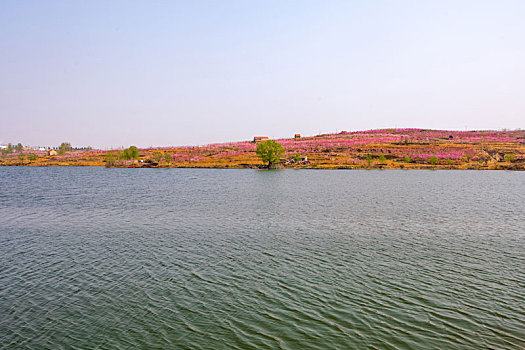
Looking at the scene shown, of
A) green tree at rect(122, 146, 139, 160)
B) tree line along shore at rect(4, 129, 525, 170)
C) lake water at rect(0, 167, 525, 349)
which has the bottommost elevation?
lake water at rect(0, 167, 525, 349)

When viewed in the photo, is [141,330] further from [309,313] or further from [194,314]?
[309,313]

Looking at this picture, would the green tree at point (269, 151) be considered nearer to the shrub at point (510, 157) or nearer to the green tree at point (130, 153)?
the green tree at point (130, 153)

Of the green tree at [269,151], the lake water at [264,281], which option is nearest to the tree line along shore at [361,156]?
the green tree at [269,151]

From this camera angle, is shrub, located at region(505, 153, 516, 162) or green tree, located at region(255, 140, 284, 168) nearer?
green tree, located at region(255, 140, 284, 168)

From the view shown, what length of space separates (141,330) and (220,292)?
4.85 metres

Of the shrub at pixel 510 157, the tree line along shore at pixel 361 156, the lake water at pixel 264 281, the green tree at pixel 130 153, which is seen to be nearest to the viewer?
the lake water at pixel 264 281

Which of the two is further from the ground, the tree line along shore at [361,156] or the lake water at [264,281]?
the tree line along shore at [361,156]

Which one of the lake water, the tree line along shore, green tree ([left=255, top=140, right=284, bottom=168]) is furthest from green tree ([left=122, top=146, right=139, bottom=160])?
the lake water

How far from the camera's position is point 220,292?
1816cm

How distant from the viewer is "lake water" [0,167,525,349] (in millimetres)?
13930

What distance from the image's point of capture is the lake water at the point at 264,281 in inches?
548

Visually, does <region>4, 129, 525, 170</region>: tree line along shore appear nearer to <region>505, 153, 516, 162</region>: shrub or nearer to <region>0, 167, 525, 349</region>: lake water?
<region>505, 153, 516, 162</region>: shrub

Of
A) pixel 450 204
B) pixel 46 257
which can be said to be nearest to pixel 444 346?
pixel 46 257

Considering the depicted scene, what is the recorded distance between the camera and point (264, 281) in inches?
766
